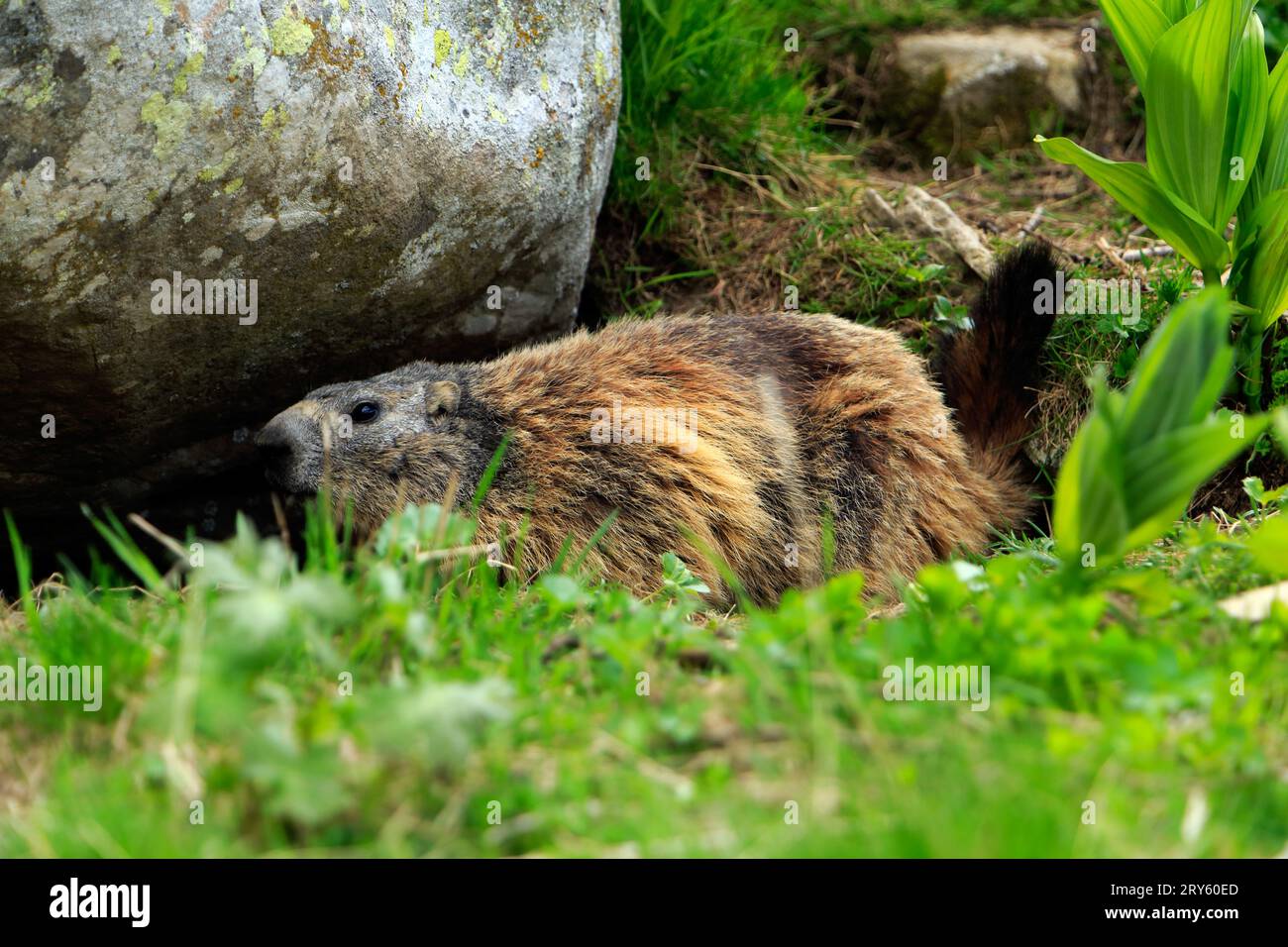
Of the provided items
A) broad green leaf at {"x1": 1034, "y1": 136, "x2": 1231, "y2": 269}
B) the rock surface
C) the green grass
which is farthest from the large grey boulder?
the rock surface

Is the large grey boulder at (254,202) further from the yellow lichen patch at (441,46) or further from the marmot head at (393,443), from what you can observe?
the marmot head at (393,443)

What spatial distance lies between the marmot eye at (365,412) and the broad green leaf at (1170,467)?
2.77m

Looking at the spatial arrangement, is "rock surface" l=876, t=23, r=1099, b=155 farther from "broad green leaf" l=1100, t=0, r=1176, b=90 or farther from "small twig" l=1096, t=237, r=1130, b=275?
"broad green leaf" l=1100, t=0, r=1176, b=90

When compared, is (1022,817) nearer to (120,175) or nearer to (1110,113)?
(120,175)

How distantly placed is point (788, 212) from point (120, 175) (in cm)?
323

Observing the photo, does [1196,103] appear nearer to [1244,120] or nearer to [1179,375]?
[1244,120]

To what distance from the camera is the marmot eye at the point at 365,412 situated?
444cm

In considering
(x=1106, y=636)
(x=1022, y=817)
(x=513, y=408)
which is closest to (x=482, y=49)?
(x=513, y=408)

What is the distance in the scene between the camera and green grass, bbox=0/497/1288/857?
2.07 meters

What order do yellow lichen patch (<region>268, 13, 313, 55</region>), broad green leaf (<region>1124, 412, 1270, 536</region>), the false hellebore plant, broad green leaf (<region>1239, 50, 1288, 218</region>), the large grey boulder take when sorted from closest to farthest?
broad green leaf (<region>1124, 412, 1270, 536</region>), the large grey boulder, yellow lichen patch (<region>268, 13, 313, 55</region>), the false hellebore plant, broad green leaf (<region>1239, 50, 1288, 218</region>)

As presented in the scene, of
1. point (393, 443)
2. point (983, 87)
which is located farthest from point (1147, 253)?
point (393, 443)

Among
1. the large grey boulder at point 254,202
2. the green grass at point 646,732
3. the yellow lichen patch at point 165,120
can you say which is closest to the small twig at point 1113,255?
the large grey boulder at point 254,202

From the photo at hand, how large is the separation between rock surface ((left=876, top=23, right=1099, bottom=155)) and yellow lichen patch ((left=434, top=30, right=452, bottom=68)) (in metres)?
3.50

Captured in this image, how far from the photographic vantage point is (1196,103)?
4.04 m
